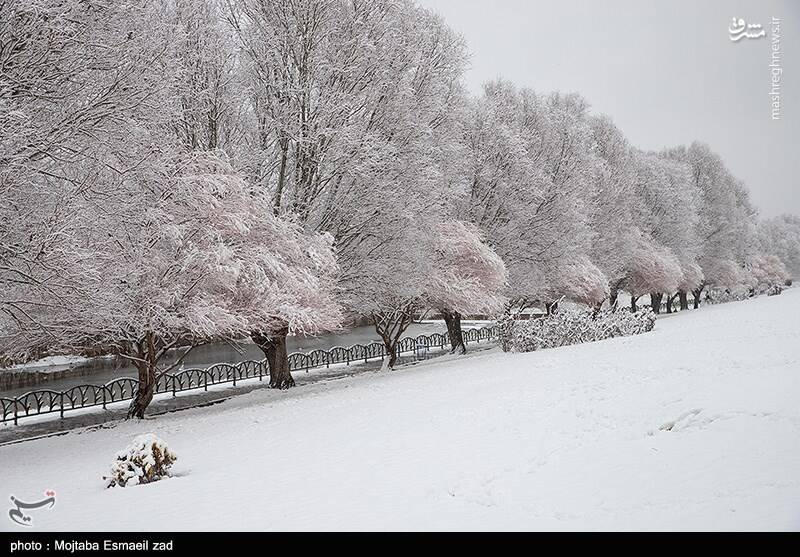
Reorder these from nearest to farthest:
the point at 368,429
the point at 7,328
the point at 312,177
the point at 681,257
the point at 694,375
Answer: the point at 368,429
the point at 694,375
the point at 7,328
the point at 312,177
the point at 681,257

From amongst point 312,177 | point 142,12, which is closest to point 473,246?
point 312,177

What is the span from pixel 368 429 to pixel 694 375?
226 inches

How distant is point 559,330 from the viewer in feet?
72.5

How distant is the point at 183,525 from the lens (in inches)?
236

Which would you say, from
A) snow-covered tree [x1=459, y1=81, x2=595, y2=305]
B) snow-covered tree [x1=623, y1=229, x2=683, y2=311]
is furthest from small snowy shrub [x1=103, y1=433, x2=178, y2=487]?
snow-covered tree [x1=623, y1=229, x2=683, y2=311]

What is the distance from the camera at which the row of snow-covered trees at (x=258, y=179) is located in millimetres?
9805

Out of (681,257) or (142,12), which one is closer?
(142,12)

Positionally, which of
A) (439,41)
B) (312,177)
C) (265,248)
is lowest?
(265,248)

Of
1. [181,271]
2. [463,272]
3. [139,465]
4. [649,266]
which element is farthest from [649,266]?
[139,465]

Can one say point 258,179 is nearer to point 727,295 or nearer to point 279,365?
point 279,365

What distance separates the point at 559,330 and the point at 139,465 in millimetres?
16875

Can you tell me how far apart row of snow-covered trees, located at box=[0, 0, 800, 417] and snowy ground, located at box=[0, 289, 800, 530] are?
9.36ft

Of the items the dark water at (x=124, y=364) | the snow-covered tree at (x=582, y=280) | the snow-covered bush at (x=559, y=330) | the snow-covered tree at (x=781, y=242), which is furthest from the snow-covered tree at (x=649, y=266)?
the snow-covered tree at (x=781, y=242)

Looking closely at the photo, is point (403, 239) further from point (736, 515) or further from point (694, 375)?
point (736, 515)
